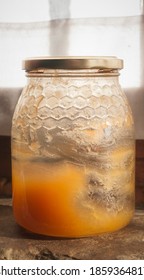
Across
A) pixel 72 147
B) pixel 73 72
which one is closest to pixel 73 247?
pixel 72 147

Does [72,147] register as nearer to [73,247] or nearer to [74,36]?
[73,247]

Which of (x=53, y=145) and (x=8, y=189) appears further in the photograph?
(x=8, y=189)

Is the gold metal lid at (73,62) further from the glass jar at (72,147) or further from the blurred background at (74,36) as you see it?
the blurred background at (74,36)

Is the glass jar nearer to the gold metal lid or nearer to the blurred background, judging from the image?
the gold metal lid
